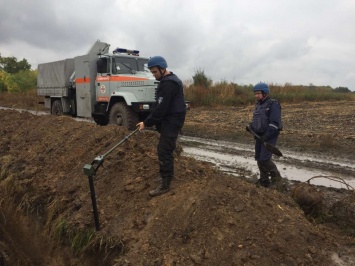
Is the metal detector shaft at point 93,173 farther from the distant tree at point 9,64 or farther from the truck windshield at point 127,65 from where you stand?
the distant tree at point 9,64

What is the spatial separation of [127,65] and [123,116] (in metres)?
1.78

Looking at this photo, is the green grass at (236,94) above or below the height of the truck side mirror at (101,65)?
below

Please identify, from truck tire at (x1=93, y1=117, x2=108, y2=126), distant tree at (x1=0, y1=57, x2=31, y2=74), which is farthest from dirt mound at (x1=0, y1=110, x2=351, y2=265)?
distant tree at (x1=0, y1=57, x2=31, y2=74)

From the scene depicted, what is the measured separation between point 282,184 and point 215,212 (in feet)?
8.14

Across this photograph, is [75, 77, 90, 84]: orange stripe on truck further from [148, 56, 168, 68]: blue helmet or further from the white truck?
[148, 56, 168, 68]: blue helmet

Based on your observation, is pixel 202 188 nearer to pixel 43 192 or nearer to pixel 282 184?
pixel 282 184

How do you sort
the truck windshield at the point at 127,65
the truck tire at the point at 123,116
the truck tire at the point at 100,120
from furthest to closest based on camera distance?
the truck tire at the point at 100,120 → the truck windshield at the point at 127,65 → the truck tire at the point at 123,116

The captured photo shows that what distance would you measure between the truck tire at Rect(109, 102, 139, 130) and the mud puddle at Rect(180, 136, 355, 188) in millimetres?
1716

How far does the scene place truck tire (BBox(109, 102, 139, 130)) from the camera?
10.0 meters

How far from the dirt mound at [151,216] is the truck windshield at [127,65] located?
4582 mm

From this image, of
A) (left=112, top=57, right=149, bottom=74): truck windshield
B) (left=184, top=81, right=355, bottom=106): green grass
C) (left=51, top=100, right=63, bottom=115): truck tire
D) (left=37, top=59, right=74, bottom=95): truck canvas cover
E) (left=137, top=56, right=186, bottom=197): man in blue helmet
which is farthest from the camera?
(left=184, top=81, right=355, bottom=106): green grass

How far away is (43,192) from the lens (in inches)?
221

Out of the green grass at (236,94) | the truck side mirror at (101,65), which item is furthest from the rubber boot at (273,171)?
the green grass at (236,94)

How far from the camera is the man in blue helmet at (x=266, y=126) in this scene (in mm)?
5348
